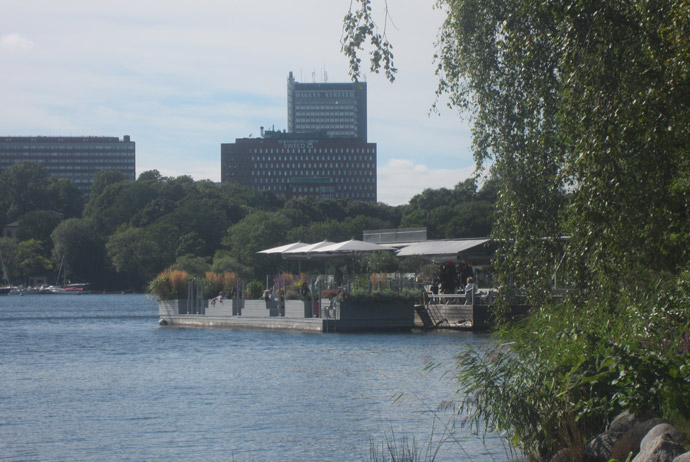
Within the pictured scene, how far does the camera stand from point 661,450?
22.7 feet

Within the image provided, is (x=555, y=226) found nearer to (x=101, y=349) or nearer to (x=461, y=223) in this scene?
(x=101, y=349)

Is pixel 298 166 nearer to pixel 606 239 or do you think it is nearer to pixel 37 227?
pixel 37 227

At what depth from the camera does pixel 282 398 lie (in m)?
16.1

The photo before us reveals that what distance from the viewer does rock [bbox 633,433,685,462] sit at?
6883mm

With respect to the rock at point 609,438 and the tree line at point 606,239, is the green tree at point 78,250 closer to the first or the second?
the tree line at point 606,239

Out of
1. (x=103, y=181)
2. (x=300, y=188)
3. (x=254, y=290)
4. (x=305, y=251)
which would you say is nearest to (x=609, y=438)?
(x=305, y=251)

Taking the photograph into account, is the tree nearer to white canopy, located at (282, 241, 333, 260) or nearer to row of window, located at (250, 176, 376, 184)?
row of window, located at (250, 176, 376, 184)

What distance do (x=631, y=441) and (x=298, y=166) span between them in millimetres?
181927

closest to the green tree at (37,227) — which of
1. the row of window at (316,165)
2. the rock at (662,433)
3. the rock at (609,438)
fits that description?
the row of window at (316,165)

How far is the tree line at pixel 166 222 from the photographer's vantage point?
94.5m

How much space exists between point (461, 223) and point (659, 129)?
85.7 meters

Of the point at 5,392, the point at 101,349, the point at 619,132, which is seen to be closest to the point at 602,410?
the point at 619,132

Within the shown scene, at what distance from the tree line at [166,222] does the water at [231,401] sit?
5748 centimetres

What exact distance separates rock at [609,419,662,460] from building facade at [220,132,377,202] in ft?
589
